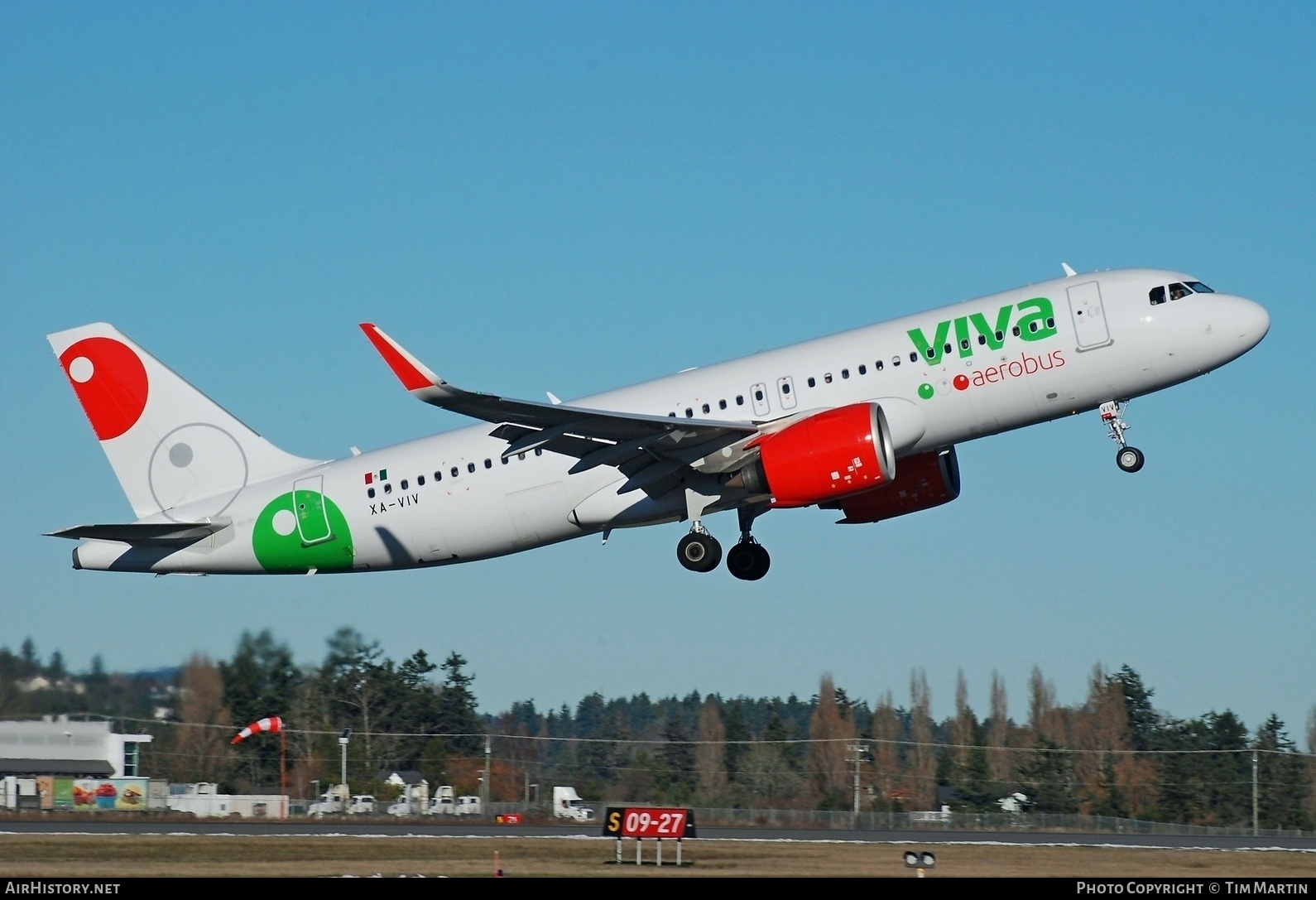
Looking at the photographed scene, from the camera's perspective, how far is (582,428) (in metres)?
31.2

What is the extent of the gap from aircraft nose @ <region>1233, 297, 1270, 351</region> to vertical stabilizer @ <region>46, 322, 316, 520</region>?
21162mm

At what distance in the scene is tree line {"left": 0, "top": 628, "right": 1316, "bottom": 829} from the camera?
1882 inches

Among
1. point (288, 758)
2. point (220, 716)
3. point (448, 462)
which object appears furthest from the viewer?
point (288, 758)

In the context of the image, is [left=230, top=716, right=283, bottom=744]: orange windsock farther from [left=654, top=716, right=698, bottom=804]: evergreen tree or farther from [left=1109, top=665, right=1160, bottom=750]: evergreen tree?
[left=1109, top=665, right=1160, bottom=750]: evergreen tree

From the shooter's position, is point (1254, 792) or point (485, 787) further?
point (1254, 792)

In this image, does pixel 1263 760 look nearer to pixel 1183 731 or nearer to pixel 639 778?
pixel 1183 731

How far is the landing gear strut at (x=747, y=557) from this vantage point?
36188mm

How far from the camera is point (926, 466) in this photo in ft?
117

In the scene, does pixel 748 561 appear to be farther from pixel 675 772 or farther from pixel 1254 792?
pixel 1254 792

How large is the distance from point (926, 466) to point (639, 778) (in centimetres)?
3033

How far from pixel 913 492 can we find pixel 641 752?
3190 cm

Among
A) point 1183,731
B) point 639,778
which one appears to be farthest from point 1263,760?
point 639,778

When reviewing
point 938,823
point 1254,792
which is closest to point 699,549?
Result: point 938,823

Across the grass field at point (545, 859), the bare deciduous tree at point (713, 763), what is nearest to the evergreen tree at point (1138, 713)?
the bare deciduous tree at point (713, 763)
